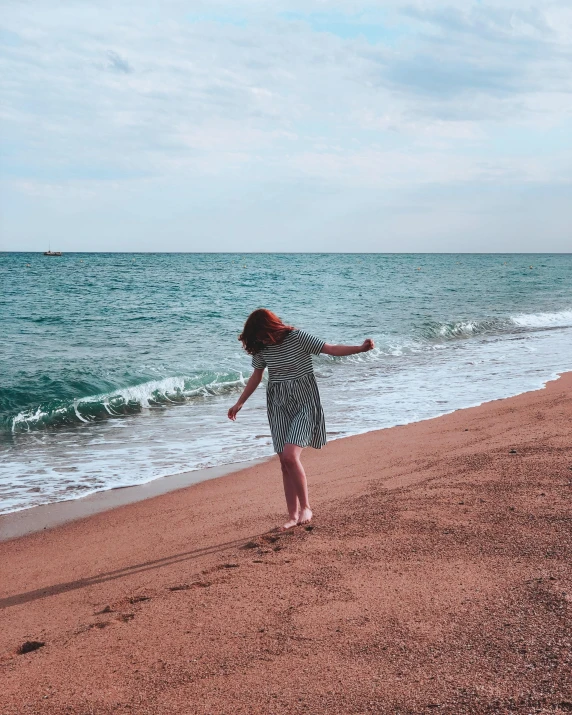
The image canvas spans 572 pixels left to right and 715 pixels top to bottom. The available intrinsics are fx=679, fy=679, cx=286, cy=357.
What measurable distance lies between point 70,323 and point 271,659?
2222 centimetres

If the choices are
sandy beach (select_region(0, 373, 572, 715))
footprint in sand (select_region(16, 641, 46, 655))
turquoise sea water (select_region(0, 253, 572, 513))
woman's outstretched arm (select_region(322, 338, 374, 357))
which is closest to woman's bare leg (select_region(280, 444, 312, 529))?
sandy beach (select_region(0, 373, 572, 715))

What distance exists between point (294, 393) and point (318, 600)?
1859mm

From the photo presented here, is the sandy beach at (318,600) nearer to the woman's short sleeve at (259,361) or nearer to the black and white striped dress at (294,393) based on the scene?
the black and white striped dress at (294,393)

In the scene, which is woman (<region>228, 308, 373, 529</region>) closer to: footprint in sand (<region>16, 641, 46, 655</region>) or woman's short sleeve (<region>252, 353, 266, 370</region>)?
woman's short sleeve (<region>252, 353, 266, 370</region>)

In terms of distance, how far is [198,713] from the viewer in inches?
107

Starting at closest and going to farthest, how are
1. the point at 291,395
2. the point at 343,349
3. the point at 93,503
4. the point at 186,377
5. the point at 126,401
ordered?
the point at 343,349, the point at 291,395, the point at 93,503, the point at 126,401, the point at 186,377

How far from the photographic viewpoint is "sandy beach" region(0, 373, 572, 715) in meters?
2.80

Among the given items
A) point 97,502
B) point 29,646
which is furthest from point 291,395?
point 97,502

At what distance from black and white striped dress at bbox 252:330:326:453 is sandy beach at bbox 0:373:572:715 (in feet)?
2.23

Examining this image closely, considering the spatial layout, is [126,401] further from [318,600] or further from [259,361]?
[318,600]

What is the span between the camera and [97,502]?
679cm

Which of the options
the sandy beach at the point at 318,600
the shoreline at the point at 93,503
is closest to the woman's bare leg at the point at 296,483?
the sandy beach at the point at 318,600

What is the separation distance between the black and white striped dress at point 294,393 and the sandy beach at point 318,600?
0.68 meters

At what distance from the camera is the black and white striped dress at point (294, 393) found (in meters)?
5.15
